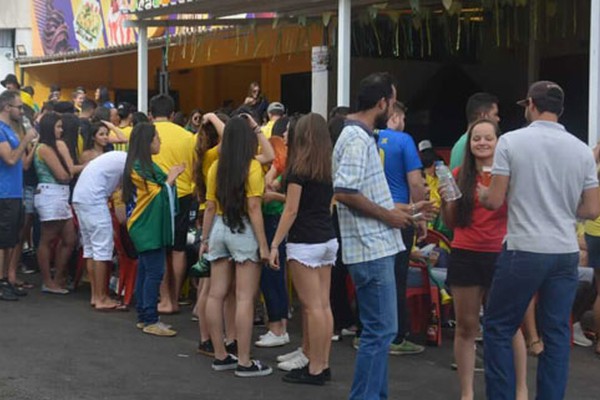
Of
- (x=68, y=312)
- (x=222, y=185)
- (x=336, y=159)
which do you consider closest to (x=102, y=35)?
(x=68, y=312)

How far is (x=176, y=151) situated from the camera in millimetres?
9031

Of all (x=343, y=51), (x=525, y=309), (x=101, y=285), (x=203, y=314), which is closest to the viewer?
(x=525, y=309)

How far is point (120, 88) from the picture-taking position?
21.2m

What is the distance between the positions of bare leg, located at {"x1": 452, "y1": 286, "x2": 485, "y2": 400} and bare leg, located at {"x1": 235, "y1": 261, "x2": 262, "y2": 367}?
5.22 ft

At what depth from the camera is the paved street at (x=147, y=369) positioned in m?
6.44

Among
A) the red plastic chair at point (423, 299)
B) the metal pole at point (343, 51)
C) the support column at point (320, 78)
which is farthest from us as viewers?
the support column at point (320, 78)

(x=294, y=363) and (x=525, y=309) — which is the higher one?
(x=525, y=309)

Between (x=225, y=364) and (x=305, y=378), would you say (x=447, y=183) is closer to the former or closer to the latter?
(x=305, y=378)

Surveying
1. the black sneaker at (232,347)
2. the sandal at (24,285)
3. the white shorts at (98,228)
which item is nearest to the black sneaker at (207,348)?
the black sneaker at (232,347)

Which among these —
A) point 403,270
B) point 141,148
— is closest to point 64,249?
point 141,148

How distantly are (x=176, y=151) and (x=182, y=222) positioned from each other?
66 centimetres

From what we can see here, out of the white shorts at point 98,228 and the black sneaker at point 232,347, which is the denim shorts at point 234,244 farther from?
the white shorts at point 98,228

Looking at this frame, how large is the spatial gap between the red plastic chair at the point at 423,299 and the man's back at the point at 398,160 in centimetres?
80

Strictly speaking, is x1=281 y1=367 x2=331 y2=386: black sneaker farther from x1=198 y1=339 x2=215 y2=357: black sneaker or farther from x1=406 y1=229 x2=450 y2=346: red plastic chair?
x1=406 y1=229 x2=450 y2=346: red plastic chair
